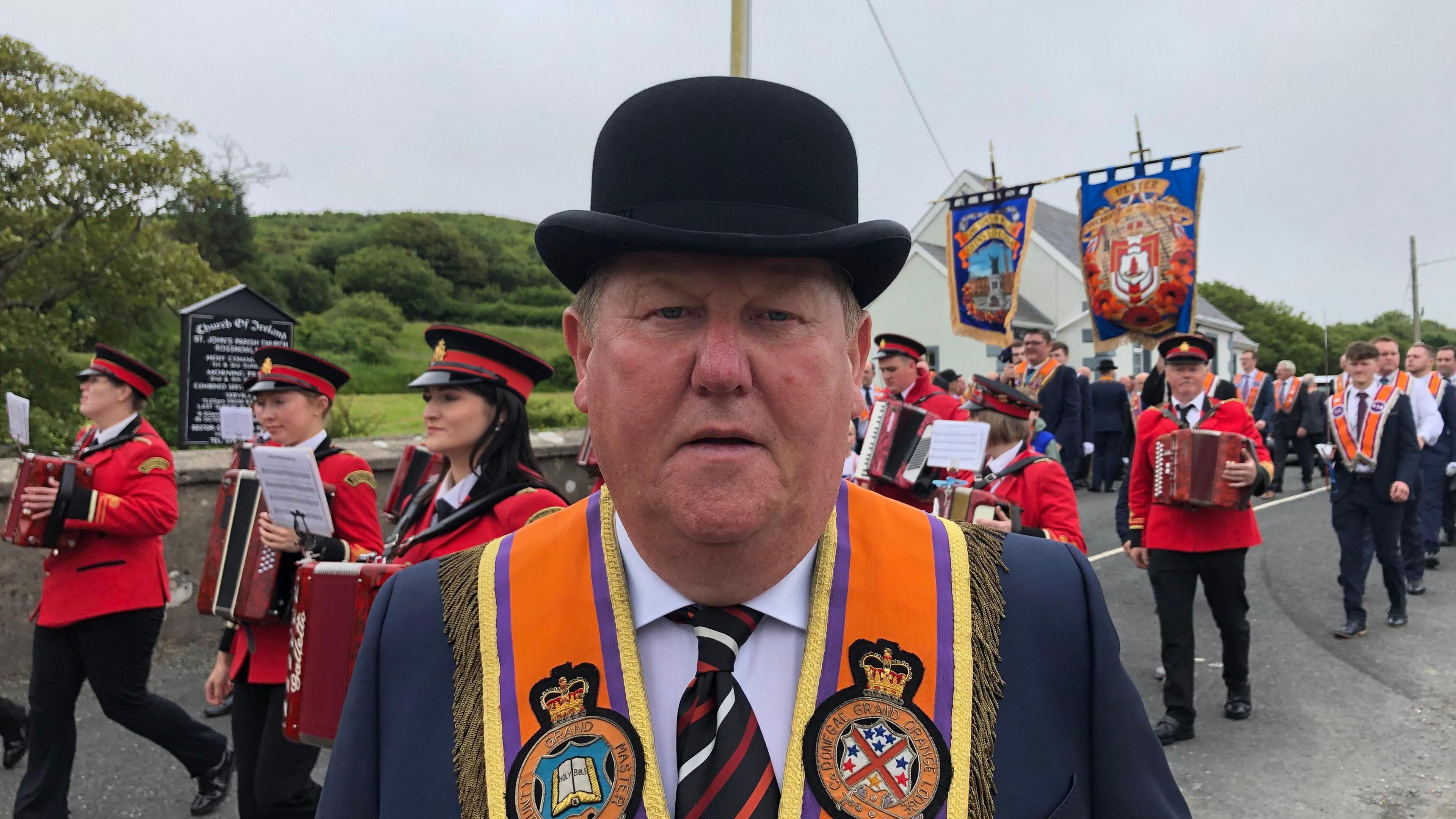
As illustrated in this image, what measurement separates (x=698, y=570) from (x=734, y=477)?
18cm

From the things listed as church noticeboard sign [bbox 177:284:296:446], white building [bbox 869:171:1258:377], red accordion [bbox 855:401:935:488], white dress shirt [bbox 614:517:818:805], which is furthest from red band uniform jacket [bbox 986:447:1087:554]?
white building [bbox 869:171:1258:377]

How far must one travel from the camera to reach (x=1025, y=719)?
129cm

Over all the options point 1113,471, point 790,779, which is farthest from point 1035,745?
point 1113,471

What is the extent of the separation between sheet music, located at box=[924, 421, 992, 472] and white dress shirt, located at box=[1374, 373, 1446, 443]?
6.80 m

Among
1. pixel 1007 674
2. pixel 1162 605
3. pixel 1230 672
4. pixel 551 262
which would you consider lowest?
pixel 1230 672

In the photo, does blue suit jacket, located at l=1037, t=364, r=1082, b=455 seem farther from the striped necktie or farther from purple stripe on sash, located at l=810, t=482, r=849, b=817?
the striped necktie

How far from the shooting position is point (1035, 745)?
1.28 meters

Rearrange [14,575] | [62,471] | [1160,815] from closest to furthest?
1. [1160,815]
2. [62,471]
3. [14,575]

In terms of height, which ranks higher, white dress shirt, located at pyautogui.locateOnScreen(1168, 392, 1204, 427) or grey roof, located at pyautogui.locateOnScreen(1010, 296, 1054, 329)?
grey roof, located at pyautogui.locateOnScreen(1010, 296, 1054, 329)

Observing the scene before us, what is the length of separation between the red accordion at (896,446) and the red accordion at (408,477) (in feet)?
9.37

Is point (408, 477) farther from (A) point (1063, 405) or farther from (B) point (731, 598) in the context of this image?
(A) point (1063, 405)

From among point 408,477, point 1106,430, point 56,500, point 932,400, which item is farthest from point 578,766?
point 1106,430

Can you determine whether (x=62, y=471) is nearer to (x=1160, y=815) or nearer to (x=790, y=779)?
(x=790, y=779)

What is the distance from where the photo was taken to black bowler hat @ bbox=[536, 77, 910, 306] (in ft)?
3.99
